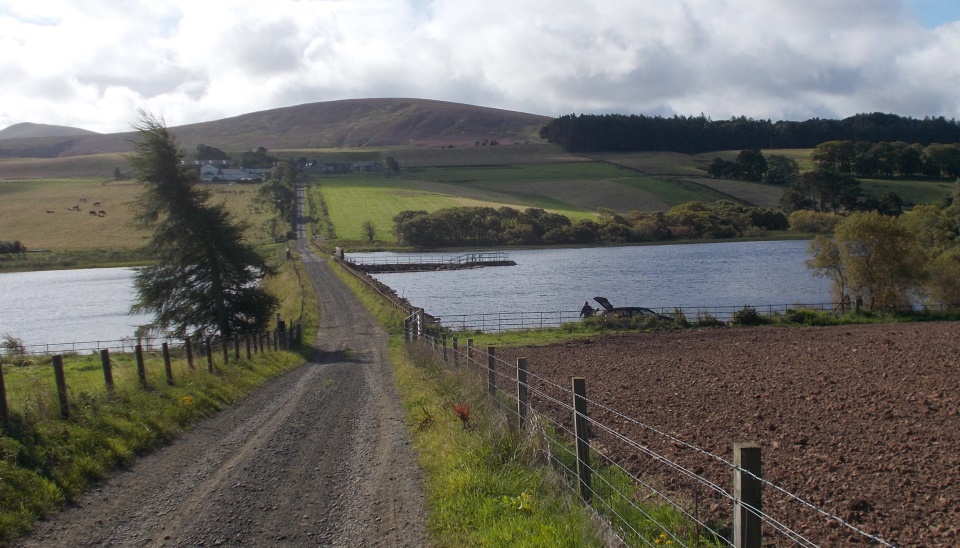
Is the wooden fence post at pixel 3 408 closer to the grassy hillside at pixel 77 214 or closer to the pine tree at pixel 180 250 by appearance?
the pine tree at pixel 180 250

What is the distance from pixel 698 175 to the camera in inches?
5325

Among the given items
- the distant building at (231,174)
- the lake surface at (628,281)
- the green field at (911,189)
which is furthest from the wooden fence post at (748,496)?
the distant building at (231,174)

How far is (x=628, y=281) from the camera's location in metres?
65.9

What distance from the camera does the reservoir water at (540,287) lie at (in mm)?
53656

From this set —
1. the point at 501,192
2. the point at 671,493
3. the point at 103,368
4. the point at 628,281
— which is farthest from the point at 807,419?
the point at 501,192

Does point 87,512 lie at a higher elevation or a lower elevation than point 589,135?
lower

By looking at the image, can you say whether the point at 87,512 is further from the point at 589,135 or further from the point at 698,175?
the point at 589,135

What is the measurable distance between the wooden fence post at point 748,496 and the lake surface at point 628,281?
45592mm

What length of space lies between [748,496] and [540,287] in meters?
60.7

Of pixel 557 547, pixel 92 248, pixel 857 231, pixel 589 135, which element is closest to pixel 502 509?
pixel 557 547

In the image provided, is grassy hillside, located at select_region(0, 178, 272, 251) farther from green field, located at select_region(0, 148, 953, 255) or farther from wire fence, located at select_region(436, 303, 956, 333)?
wire fence, located at select_region(436, 303, 956, 333)

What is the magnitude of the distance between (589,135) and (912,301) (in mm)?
128881

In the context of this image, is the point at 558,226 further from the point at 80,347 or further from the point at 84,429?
the point at 84,429

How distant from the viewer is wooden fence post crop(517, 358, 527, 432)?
941 centimetres
